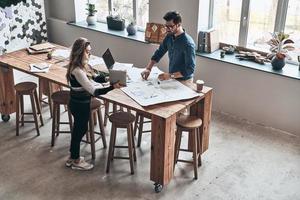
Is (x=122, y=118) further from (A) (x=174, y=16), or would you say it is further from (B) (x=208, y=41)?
(B) (x=208, y=41)

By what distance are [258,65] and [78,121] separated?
2377 millimetres

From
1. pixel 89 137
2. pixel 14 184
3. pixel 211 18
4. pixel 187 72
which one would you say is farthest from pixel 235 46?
pixel 14 184

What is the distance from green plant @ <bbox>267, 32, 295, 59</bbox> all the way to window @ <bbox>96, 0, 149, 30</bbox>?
80.9 inches

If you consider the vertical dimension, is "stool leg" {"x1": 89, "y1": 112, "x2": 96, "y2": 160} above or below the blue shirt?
below

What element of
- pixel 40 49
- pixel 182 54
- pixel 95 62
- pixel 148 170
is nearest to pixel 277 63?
pixel 182 54

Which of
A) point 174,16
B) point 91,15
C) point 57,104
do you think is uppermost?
point 174,16

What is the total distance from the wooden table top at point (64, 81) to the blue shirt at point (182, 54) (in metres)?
0.21

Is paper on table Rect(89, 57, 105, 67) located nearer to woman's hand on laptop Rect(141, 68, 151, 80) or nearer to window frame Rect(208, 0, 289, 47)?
woman's hand on laptop Rect(141, 68, 151, 80)

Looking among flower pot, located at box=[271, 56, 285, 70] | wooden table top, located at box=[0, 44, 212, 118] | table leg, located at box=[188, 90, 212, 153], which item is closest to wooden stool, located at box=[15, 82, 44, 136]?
wooden table top, located at box=[0, 44, 212, 118]

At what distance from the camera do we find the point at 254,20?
5.47 meters

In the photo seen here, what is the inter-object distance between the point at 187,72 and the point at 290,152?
1.54 m

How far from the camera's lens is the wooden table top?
3.83m

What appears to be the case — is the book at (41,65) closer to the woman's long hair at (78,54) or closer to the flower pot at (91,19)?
the woman's long hair at (78,54)

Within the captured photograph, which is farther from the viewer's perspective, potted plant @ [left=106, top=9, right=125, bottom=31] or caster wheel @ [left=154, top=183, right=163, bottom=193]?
potted plant @ [left=106, top=9, right=125, bottom=31]
